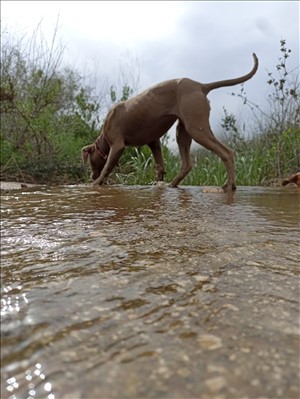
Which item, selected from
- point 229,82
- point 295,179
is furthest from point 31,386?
point 295,179

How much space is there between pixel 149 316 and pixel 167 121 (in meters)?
3.84

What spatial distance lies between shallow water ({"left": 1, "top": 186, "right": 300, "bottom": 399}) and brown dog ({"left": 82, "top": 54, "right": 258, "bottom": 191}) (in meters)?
2.74

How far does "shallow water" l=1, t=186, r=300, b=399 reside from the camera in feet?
1.72

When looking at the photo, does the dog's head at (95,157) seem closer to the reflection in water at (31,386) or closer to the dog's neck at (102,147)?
the dog's neck at (102,147)

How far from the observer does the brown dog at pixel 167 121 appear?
13.2 feet

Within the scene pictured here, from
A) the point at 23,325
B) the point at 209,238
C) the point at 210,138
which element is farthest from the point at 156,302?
the point at 210,138

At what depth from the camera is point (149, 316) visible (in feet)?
2.33

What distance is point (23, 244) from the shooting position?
4.08ft

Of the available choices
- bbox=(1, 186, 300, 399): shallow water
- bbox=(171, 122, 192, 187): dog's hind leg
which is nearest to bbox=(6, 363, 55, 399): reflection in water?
bbox=(1, 186, 300, 399): shallow water

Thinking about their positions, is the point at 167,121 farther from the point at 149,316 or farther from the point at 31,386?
the point at 31,386

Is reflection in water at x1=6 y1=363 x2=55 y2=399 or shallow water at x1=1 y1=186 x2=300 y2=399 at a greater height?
shallow water at x1=1 y1=186 x2=300 y2=399

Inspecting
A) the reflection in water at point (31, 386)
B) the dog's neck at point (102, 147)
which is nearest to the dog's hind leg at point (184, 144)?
the dog's neck at point (102, 147)

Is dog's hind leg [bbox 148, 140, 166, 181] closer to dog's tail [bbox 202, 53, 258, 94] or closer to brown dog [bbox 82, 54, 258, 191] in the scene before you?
brown dog [bbox 82, 54, 258, 191]

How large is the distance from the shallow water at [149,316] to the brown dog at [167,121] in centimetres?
274
